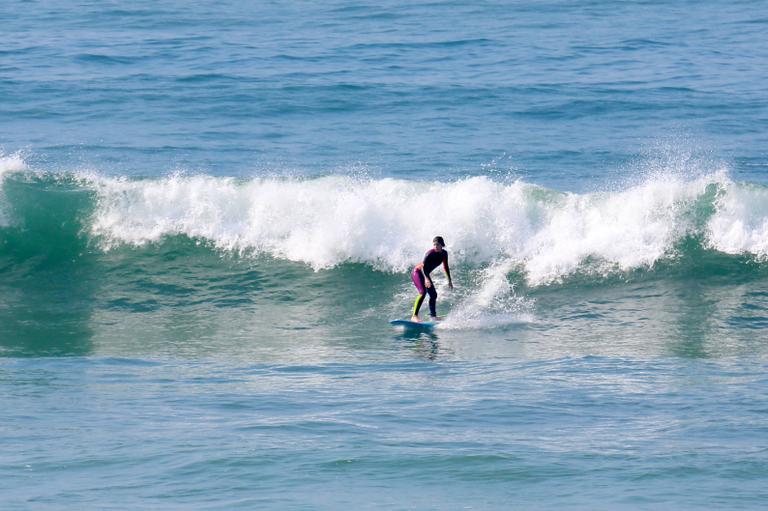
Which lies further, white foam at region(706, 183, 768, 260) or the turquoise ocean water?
white foam at region(706, 183, 768, 260)

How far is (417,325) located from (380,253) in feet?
10.5

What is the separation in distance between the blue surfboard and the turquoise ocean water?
0.29m

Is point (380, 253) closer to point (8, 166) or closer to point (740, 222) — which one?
point (740, 222)

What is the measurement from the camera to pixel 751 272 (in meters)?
16.7

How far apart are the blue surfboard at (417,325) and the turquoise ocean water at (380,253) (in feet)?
0.95

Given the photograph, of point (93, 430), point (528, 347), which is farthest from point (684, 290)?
point (93, 430)

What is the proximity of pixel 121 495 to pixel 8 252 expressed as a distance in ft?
36.1

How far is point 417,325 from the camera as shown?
14836mm

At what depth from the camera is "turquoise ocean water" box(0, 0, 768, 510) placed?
9328mm

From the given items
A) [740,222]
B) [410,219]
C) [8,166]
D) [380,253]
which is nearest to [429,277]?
[380,253]

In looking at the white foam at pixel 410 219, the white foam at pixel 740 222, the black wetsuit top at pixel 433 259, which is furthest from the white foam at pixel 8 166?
the white foam at pixel 740 222

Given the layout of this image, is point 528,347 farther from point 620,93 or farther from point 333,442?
point 620,93

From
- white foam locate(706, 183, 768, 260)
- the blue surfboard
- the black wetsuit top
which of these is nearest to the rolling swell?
white foam locate(706, 183, 768, 260)

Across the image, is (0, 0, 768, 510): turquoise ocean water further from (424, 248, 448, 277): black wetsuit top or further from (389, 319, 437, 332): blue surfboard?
(424, 248, 448, 277): black wetsuit top
